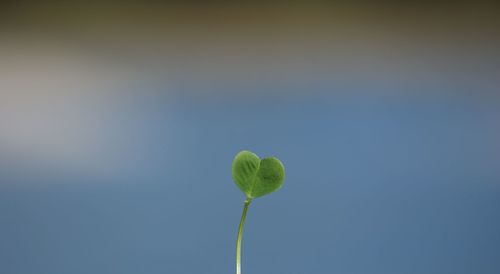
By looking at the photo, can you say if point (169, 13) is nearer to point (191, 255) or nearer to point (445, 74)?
point (191, 255)

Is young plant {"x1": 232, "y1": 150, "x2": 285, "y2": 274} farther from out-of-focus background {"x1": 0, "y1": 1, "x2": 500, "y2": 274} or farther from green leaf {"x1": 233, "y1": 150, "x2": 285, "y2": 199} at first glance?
out-of-focus background {"x1": 0, "y1": 1, "x2": 500, "y2": 274}

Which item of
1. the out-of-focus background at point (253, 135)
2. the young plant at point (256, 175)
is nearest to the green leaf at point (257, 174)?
the young plant at point (256, 175)

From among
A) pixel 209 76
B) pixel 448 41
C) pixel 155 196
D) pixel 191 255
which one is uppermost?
pixel 448 41

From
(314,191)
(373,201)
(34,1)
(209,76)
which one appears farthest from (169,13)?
(373,201)

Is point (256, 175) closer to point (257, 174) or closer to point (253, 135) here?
point (257, 174)

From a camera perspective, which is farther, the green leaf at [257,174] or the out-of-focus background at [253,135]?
the out-of-focus background at [253,135]

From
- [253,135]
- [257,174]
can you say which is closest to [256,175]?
[257,174]

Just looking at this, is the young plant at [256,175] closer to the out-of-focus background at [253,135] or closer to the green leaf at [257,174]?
the green leaf at [257,174]
